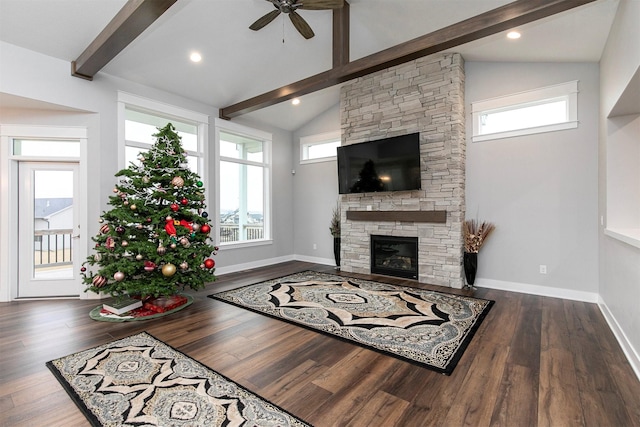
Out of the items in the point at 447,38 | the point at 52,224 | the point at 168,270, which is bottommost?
the point at 168,270

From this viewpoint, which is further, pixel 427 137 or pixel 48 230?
pixel 427 137

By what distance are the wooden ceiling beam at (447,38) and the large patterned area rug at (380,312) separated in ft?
9.81

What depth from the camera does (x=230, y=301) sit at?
4070mm

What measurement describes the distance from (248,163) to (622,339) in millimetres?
6155

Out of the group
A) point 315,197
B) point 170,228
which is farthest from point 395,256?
point 170,228

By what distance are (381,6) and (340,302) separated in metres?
3.88

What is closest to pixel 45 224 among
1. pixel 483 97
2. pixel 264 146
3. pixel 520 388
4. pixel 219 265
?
pixel 219 265

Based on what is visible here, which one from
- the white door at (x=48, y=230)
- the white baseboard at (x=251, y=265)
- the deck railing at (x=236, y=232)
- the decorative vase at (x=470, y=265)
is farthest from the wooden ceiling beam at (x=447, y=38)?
the white door at (x=48, y=230)

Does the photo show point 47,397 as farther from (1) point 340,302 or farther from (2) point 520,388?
(2) point 520,388

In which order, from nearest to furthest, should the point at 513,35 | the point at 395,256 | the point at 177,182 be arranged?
the point at 513,35, the point at 177,182, the point at 395,256

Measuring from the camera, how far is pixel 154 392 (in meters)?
2.09

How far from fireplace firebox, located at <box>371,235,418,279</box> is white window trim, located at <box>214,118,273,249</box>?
2518mm

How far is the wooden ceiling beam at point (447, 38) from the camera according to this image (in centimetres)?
275

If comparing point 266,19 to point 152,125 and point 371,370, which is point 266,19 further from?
point 371,370
